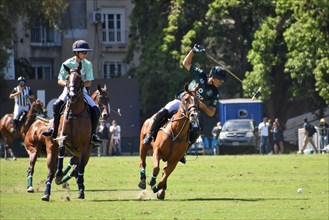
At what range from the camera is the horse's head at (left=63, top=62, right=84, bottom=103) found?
22.2 metres

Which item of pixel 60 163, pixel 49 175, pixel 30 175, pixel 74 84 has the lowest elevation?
pixel 30 175

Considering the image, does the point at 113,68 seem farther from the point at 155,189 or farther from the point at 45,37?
the point at 155,189

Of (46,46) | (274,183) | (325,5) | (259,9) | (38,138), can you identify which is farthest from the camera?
(46,46)

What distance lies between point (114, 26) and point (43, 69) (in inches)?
234

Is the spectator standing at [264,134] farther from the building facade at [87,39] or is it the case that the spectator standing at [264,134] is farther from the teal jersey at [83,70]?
the teal jersey at [83,70]

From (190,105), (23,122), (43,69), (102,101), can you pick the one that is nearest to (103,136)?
(23,122)

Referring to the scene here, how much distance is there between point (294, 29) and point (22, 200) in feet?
129

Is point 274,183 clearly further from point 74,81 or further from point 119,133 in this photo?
point 119,133

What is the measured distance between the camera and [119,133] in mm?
59031

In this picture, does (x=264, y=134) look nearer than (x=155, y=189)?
No

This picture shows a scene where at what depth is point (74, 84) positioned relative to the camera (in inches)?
875

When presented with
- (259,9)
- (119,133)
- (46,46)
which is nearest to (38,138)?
(119,133)

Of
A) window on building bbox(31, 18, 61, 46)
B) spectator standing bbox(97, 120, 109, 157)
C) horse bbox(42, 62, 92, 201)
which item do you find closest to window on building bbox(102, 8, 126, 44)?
window on building bbox(31, 18, 61, 46)

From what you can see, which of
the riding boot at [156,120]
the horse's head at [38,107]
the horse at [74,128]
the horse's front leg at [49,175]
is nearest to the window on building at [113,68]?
the horse's head at [38,107]
